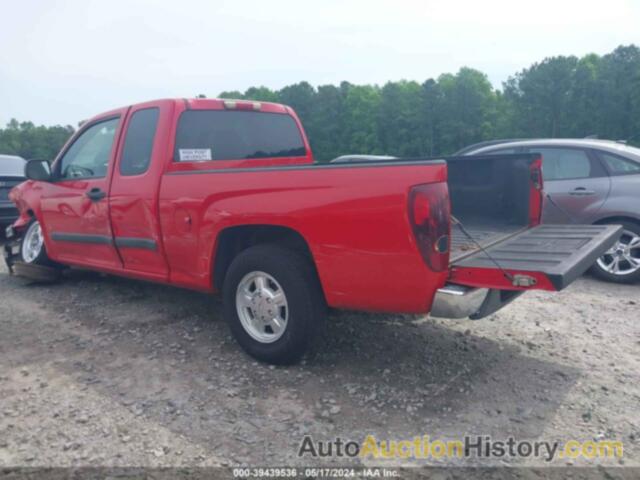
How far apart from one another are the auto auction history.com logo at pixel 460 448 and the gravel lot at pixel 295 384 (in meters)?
0.06

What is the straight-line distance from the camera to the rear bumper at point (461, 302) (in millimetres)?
2811

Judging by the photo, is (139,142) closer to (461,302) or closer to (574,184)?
(461,302)

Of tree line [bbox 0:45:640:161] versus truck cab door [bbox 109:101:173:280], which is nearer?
truck cab door [bbox 109:101:173:280]

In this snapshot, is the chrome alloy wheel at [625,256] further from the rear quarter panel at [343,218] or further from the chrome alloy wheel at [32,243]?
the chrome alloy wheel at [32,243]

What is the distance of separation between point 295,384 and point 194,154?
6.96ft

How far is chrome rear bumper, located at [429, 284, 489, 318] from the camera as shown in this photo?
111 inches

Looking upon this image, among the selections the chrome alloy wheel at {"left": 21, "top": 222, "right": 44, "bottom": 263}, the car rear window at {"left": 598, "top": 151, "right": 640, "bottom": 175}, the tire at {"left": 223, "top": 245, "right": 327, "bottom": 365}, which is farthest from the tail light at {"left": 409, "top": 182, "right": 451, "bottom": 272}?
the chrome alloy wheel at {"left": 21, "top": 222, "right": 44, "bottom": 263}

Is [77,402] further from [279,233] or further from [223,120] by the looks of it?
[223,120]

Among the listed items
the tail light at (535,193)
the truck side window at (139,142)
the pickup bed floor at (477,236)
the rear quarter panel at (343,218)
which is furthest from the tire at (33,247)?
the tail light at (535,193)

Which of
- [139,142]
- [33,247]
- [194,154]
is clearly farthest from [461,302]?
[33,247]

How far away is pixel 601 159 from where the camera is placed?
19.5ft

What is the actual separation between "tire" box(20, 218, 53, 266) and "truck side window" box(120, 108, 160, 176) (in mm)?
2207

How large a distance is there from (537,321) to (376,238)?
2.36 m

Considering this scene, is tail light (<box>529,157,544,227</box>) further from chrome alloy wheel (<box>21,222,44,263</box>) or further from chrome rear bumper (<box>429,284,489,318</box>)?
chrome alloy wheel (<box>21,222,44,263</box>)
